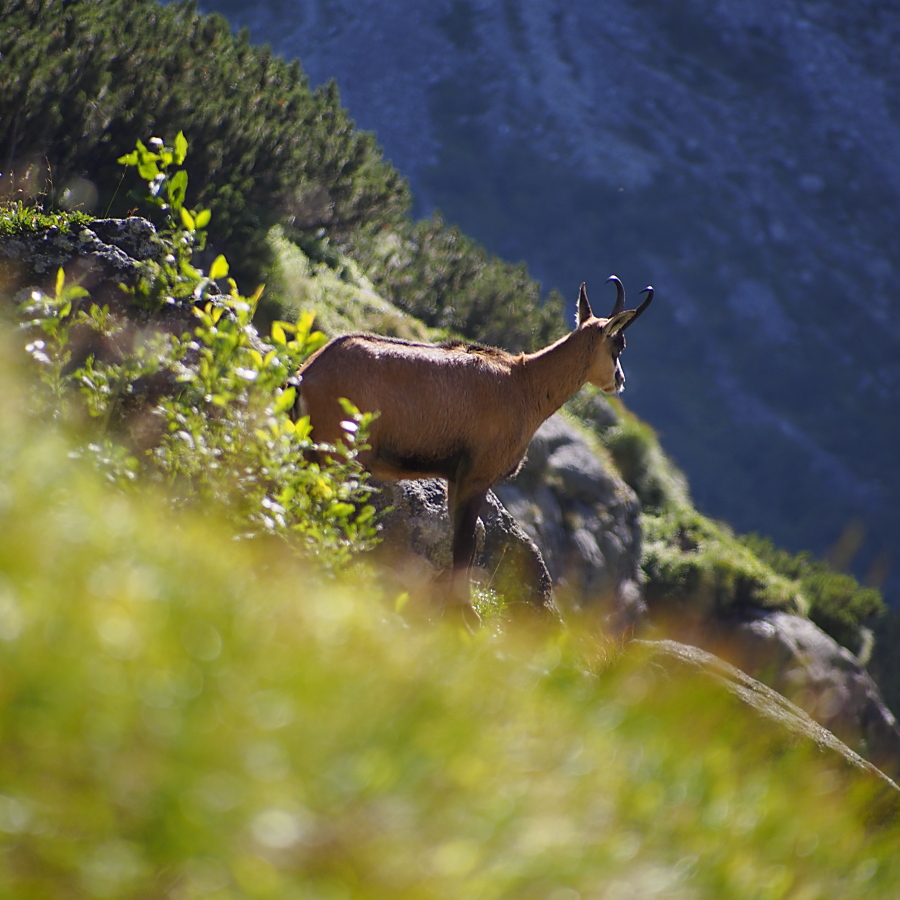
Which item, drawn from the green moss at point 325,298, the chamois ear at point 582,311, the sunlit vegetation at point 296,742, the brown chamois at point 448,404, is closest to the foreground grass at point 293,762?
the sunlit vegetation at point 296,742

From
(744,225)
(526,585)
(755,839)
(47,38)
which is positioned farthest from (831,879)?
(744,225)

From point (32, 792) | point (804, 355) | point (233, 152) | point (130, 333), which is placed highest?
point (32, 792)

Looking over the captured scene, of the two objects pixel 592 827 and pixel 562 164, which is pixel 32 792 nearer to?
pixel 592 827

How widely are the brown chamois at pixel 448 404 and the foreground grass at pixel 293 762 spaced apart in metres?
4.44

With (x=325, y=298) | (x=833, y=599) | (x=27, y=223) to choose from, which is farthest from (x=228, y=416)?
(x=833, y=599)

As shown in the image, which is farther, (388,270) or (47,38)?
(388,270)

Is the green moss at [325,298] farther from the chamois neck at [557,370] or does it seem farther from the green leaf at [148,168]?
the green leaf at [148,168]

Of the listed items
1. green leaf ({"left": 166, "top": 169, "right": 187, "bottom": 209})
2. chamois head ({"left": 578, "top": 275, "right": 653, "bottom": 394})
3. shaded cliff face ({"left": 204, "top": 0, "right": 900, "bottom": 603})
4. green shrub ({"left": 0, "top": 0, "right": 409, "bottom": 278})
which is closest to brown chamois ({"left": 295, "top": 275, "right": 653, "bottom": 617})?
chamois head ({"left": 578, "top": 275, "right": 653, "bottom": 394})

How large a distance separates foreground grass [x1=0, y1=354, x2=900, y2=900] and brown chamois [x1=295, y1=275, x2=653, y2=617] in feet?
14.6

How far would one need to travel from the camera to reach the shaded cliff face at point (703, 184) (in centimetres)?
10944

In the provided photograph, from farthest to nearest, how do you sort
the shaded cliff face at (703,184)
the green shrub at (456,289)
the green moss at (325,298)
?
the shaded cliff face at (703,184) < the green shrub at (456,289) < the green moss at (325,298)

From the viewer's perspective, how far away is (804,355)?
382 feet

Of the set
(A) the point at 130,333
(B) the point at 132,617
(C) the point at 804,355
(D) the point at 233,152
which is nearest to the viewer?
(B) the point at 132,617

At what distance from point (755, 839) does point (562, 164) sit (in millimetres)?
131554
